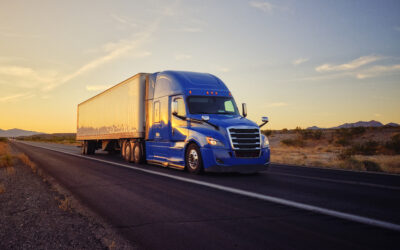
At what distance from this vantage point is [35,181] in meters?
9.86

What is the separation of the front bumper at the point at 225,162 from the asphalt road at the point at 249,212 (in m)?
0.97

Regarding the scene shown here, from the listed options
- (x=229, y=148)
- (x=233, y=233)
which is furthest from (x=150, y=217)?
(x=229, y=148)

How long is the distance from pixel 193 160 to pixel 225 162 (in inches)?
51.2

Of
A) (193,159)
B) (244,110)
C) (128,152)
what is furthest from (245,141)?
(128,152)

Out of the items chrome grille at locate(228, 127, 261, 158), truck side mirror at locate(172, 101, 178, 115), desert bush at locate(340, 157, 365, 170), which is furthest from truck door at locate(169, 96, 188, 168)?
desert bush at locate(340, 157, 365, 170)

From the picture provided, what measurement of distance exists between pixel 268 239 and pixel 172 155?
8.33 metres

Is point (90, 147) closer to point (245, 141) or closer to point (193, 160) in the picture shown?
point (193, 160)

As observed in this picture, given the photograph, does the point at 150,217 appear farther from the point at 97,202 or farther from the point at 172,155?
the point at 172,155

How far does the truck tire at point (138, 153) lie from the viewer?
15.2 metres

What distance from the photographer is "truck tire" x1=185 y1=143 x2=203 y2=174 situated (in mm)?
10537

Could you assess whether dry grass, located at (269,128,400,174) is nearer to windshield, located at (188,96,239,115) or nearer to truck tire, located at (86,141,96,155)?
windshield, located at (188,96,239,115)

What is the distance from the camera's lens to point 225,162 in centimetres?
999

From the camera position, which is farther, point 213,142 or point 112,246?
point 213,142

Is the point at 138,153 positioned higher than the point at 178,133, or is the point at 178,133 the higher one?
the point at 178,133
